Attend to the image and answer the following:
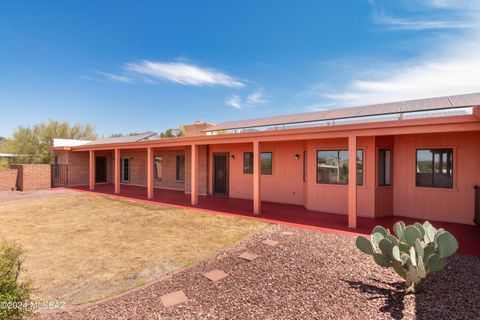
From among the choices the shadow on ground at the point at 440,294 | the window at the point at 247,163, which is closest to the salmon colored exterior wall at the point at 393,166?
the window at the point at 247,163

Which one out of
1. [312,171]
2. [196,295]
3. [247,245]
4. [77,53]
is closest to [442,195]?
[312,171]

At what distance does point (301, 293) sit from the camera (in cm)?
329

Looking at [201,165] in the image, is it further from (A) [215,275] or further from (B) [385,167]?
(A) [215,275]

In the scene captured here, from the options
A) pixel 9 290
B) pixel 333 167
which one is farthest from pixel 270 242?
pixel 9 290

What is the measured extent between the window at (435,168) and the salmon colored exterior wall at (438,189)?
13 centimetres

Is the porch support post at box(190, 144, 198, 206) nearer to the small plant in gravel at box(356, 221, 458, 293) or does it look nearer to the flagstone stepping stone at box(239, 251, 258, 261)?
the flagstone stepping stone at box(239, 251, 258, 261)

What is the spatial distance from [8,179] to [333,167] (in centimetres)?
1936

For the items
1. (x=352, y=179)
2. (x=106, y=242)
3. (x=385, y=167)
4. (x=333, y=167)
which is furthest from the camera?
(x=333, y=167)

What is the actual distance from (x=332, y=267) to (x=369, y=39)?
39.3 feet

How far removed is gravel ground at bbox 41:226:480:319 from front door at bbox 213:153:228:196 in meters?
8.25

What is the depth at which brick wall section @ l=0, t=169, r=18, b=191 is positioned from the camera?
1470 centimetres

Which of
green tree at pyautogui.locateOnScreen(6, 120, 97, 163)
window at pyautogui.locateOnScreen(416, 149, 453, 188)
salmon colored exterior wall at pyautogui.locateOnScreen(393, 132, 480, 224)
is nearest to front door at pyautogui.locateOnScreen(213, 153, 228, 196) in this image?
salmon colored exterior wall at pyautogui.locateOnScreen(393, 132, 480, 224)

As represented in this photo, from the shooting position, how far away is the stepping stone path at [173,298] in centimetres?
312

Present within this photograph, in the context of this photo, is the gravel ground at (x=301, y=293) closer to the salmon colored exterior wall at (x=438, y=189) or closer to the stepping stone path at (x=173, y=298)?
the stepping stone path at (x=173, y=298)
